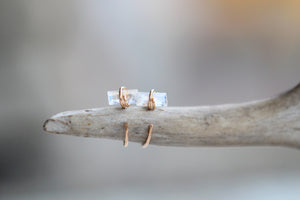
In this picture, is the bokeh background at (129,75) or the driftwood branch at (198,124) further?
the bokeh background at (129,75)

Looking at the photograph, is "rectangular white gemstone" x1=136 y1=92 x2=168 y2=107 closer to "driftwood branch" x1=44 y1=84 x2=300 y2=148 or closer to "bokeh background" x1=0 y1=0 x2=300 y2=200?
"driftwood branch" x1=44 y1=84 x2=300 y2=148

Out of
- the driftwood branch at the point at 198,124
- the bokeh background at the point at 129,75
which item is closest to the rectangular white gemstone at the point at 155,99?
the driftwood branch at the point at 198,124

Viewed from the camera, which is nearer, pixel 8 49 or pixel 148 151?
pixel 8 49

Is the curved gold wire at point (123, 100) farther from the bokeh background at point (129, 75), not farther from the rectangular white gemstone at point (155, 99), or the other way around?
the bokeh background at point (129, 75)

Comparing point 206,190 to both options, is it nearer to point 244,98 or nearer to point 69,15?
point 244,98

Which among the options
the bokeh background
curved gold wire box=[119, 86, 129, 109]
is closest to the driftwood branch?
curved gold wire box=[119, 86, 129, 109]

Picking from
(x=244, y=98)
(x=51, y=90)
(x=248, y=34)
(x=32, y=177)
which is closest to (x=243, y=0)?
(x=248, y=34)
